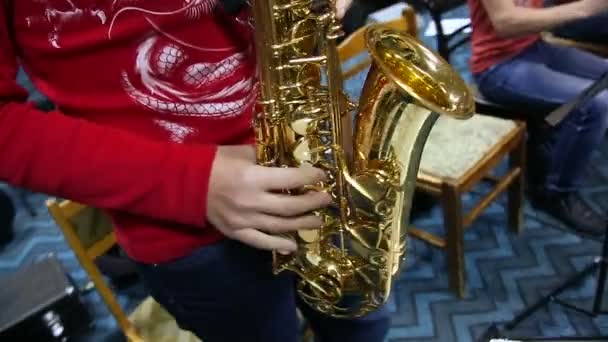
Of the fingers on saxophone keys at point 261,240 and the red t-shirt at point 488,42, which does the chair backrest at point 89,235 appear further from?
the red t-shirt at point 488,42

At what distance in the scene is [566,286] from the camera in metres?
1.74

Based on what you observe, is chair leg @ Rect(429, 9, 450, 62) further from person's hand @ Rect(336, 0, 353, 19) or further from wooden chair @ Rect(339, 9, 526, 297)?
person's hand @ Rect(336, 0, 353, 19)

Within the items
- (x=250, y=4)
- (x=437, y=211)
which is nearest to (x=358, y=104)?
(x=250, y=4)

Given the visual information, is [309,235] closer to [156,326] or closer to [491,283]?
[156,326]

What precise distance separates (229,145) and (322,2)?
0.22m

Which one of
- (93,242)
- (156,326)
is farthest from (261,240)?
(156,326)

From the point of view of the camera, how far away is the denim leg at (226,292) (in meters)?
0.83

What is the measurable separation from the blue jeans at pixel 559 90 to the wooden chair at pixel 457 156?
0.42 ft

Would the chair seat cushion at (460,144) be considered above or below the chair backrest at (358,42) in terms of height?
below

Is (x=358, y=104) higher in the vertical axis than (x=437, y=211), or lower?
higher

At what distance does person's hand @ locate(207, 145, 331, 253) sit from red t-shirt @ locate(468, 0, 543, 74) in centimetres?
142

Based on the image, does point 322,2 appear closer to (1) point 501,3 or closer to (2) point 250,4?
(2) point 250,4

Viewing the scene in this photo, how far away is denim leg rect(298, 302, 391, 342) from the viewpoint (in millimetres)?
1080

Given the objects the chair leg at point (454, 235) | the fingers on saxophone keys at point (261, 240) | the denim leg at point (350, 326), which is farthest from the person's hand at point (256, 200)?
the chair leg at point (454, 235)
